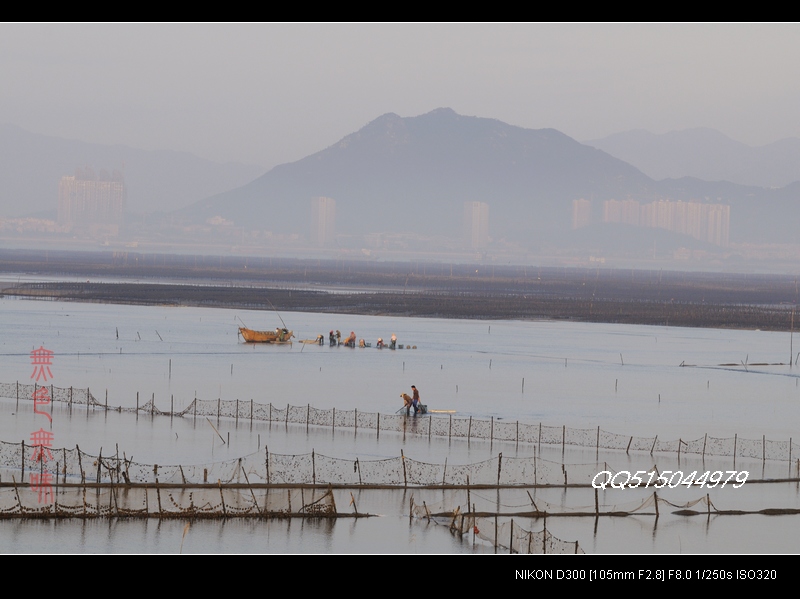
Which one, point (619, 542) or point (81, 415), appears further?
point (81, 415)

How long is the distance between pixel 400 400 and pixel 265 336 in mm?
27363

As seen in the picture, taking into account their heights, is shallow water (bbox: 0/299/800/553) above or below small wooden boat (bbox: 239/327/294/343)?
below

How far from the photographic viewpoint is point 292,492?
83.5ft

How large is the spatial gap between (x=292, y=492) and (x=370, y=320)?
225ft

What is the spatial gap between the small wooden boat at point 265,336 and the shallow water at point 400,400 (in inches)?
58.7

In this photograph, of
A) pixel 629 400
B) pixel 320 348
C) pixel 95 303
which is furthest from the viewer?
pixel 95 303

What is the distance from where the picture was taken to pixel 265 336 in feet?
235

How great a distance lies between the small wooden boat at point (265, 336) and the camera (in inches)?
2810

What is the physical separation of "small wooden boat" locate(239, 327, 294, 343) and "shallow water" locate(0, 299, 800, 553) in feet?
4.89

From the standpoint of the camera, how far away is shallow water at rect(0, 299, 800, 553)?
23.7m

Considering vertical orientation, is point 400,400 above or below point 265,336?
below

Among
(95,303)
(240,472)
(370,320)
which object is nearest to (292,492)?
(240,472)
